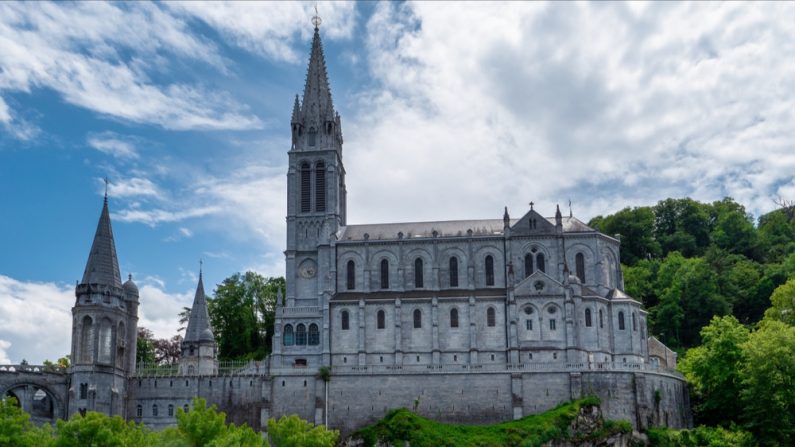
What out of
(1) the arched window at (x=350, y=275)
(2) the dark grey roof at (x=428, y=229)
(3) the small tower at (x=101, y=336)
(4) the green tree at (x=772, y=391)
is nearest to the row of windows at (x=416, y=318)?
(1) the arched window at (x=350, y=275)

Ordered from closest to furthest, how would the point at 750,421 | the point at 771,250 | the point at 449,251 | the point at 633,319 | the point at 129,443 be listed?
the point at 129,443 → the point at 750,421 → the point at 633,319 → the point at 449,251 → the point at 771,250

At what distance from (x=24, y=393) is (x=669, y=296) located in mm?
61087

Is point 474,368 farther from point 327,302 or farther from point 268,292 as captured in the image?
point 268,292

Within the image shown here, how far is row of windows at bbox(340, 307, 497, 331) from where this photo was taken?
80750 mm

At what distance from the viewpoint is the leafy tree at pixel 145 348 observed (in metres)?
98.9

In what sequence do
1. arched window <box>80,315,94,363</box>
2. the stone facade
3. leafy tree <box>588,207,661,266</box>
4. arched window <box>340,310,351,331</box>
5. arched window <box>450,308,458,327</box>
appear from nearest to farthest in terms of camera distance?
arched window <box>80,315,94,363</box> → the stone facade → arched window <box>450,308,458,327</box> → arched window <box>340,310,351,331</box> → leafy tree <box>588,207,661,266</box>

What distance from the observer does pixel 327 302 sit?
272 feet

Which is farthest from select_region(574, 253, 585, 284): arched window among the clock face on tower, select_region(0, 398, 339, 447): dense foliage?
select_region(0, 398, 339, 447): dense foliage

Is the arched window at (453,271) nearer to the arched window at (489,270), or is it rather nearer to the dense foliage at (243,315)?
the arched window at (489,270)

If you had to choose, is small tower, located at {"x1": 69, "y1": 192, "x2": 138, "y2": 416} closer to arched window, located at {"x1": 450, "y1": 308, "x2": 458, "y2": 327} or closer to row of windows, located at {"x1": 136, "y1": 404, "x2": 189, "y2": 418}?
row of windows, located at {"x1": 136, "y1": 404, "x2": 189, "y2": 418}

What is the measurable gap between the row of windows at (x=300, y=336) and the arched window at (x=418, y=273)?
10.1m

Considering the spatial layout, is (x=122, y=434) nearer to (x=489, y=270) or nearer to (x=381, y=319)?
(x=381, y=319)

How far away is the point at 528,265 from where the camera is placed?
85062 millimetres

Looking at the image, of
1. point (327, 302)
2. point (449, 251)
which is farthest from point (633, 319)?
point (327, 302)
